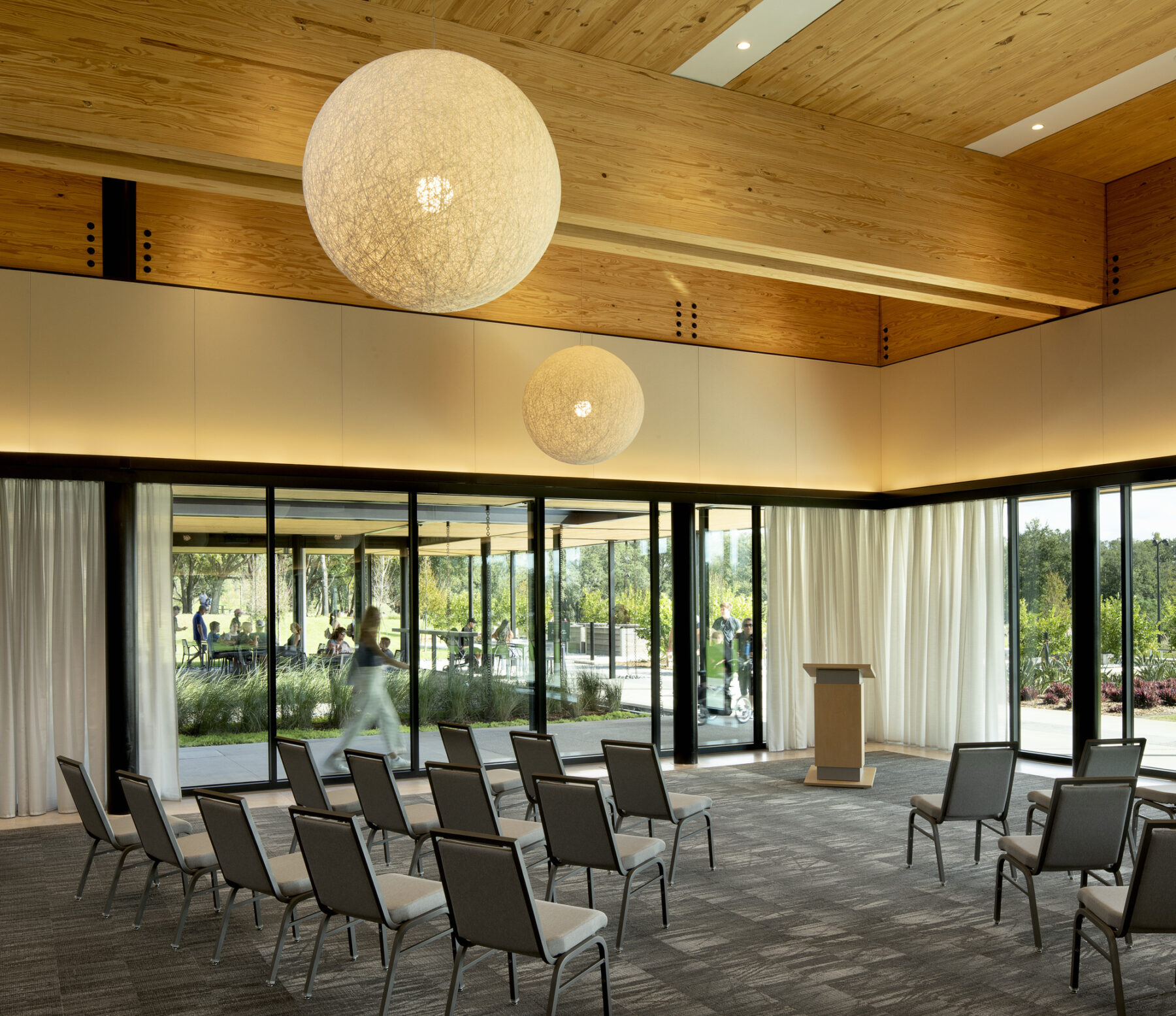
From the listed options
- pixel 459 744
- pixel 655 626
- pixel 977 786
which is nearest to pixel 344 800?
pixel 459 744

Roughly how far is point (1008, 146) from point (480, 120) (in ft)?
23.9

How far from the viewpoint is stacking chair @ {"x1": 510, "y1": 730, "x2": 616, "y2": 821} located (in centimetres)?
714

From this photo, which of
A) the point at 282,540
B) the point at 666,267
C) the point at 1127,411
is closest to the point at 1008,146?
the point at 1127,411

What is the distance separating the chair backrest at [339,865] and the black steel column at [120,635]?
16.7 feet

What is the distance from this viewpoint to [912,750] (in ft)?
40.0

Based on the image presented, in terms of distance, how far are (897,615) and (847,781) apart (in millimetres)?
3311

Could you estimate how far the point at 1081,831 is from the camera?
17.9ft

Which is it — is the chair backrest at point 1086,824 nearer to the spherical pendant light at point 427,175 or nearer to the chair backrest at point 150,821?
the spherical pendant light at point 427,175

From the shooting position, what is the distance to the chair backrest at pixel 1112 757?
6.67 metres

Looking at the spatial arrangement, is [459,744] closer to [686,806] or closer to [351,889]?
[686,806]

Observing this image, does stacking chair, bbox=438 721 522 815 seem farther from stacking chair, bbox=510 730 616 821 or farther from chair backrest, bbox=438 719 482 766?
stacking chair, bbox=510 730 616 821

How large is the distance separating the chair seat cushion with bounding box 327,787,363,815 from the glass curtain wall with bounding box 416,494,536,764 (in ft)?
4.17

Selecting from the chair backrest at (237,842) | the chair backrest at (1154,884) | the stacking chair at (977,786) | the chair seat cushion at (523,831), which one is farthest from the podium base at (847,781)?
the chair backrest at (237,842)

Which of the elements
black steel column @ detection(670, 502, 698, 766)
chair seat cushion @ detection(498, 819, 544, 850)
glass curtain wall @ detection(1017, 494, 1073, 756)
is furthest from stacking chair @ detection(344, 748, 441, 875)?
glass curtain wall @ detection(1017, 494, 1073, 756)
